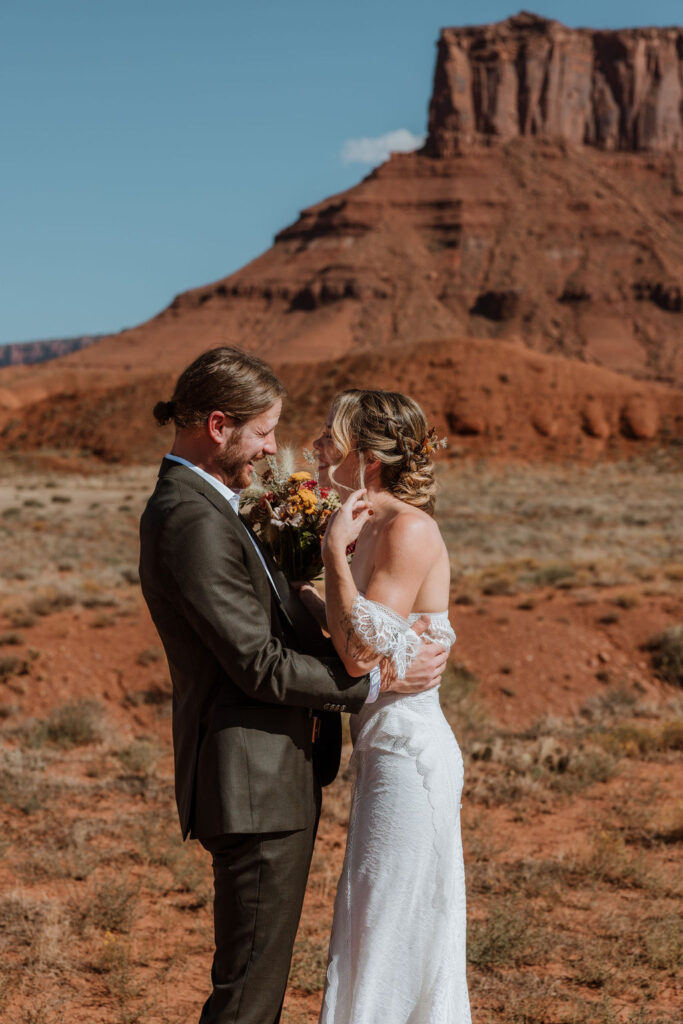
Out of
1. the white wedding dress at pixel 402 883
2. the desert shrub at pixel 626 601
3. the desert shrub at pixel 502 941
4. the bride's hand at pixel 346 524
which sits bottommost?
the desert shrub at pixel 626 601

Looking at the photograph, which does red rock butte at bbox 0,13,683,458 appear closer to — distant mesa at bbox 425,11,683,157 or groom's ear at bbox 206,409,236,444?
distant mesa at bbox 425,11,683,157

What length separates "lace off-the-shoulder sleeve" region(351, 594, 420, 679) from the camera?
102 inches

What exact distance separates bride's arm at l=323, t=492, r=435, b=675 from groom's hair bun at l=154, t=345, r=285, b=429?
1.28 feet

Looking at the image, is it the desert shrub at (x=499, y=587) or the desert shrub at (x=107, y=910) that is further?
the desert shrub at (x=499, y=587)

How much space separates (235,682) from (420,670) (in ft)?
2.01

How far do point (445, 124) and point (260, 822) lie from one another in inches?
4359

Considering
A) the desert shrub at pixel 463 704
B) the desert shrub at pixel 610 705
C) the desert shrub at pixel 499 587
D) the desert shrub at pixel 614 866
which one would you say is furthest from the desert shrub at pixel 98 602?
the desert shrub at pixel 614 866

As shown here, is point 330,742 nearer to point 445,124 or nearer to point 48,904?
point 48,904

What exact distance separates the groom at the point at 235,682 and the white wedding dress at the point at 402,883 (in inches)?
9.8

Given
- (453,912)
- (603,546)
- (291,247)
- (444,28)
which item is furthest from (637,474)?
(444,28)

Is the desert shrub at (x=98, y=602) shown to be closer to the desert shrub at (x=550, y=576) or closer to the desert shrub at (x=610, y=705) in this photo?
the desert shrub at (x=610, y=705)

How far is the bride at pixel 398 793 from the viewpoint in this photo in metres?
2.83

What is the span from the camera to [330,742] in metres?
2.88

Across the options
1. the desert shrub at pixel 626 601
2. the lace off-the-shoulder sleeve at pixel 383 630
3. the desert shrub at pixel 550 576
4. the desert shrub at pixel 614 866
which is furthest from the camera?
the desert shrub at pixel 550 576
